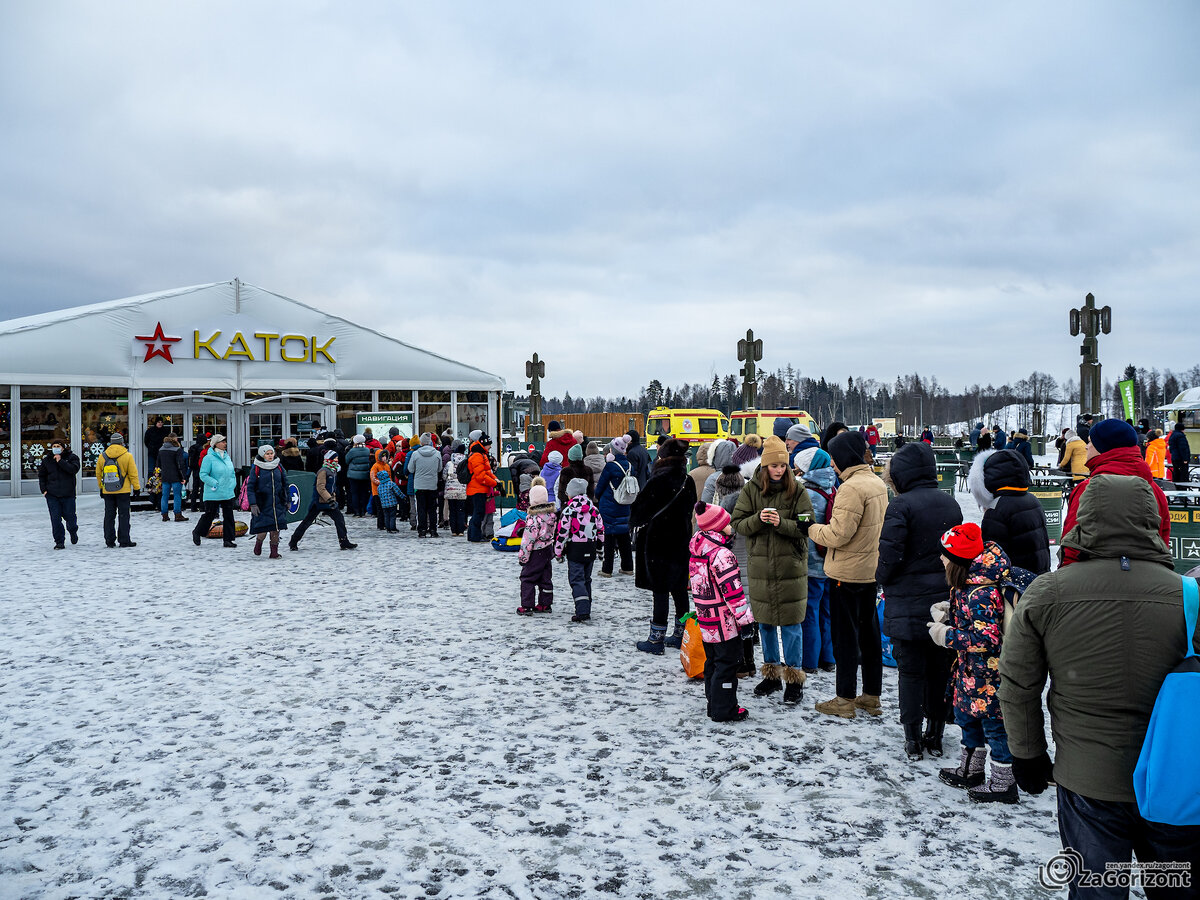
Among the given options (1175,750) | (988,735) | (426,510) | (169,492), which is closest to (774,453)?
(988,735)

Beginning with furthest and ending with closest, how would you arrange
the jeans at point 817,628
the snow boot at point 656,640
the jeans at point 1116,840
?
the snow boot at point 656,640, the jeans at point 817,628, the jeans at point 1116,840

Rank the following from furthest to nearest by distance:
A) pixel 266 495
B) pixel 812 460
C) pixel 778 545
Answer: pixel 266 495
pixel 812 460
pixel 778 545

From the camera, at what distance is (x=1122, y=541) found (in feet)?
7.47

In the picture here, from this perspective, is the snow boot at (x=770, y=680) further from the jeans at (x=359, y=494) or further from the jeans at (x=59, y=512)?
the jeans at (x=359, y=494)

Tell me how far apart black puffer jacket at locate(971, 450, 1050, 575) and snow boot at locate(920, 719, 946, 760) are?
3.85ft

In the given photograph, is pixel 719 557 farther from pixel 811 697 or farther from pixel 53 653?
pixel 53 653

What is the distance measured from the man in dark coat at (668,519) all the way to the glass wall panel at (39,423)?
20.1 metres

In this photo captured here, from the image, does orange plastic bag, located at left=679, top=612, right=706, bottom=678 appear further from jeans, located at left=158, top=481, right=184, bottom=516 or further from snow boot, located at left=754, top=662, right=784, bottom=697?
jeans, located at left=158, top=481, right=184, bottom=516

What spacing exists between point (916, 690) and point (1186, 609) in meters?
2.47

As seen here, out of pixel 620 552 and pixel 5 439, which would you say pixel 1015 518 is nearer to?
pixel 620 552

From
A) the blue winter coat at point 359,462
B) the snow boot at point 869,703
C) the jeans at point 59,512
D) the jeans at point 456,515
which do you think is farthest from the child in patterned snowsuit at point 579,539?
the jeans at point 59,512

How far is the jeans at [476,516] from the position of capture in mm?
13109

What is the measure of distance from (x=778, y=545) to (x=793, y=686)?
105cm

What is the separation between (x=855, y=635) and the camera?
5.11 m
